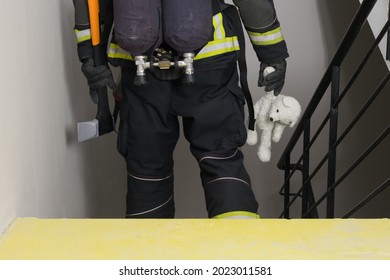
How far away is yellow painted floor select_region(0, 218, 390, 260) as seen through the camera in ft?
3.58

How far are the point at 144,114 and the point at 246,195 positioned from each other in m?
0.40

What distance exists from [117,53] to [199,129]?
1.12ft

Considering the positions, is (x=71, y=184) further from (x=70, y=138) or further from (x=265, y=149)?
(x=265, y=149)

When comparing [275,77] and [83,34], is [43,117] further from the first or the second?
[275,77]

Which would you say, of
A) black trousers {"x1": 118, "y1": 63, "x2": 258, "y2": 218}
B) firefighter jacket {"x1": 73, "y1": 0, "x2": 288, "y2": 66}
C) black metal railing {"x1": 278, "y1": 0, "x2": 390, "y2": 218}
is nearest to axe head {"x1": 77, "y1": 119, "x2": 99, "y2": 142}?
black trousers {"x1": 118, "y1": 63, "x2": 258, "y2": 218}

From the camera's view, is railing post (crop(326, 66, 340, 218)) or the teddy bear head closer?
the teddy bear head

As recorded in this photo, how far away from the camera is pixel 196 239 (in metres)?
1.17

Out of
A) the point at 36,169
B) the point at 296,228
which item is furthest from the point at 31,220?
the point at 296,228

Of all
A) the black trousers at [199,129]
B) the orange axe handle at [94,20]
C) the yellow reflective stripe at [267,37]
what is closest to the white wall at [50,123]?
the orange axe handle at [94,20]

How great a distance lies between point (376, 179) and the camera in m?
3.54

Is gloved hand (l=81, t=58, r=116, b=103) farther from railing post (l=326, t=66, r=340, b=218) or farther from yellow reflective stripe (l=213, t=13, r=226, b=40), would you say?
railing post (l=326, t=66, r=340, b=218)


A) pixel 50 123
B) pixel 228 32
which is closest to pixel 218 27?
pixel 228 32

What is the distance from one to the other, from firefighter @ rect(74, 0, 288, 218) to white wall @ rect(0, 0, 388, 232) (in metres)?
0.14
